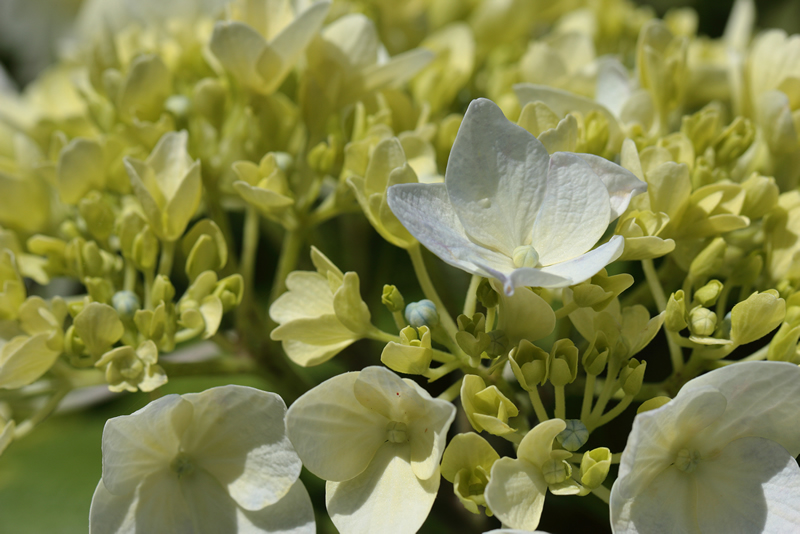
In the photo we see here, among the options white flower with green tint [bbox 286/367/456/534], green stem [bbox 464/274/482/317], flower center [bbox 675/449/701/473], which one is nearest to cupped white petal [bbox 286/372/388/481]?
white flower with green tint [bbox 286/367/456/534]

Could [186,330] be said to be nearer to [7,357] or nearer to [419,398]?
[7,357]

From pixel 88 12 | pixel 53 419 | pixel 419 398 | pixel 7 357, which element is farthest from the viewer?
pixel 88 12

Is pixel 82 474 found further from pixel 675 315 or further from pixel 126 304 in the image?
pixel 675 315

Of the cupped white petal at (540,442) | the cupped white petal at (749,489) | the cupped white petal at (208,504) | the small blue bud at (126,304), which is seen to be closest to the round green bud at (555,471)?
the cupped white petal at (540,442)

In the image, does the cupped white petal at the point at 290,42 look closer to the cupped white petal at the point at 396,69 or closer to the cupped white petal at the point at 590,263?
the cupped white petal at the point at 396,69

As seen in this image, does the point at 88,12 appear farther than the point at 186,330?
Yes

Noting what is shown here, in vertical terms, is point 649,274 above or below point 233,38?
below

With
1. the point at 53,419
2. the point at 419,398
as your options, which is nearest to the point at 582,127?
the point at 419,398
